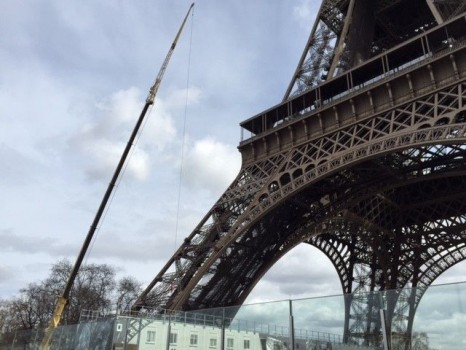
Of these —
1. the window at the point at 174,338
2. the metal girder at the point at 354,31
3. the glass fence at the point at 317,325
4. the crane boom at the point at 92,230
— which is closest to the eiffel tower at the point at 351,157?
the metal girder at the point at 354,31

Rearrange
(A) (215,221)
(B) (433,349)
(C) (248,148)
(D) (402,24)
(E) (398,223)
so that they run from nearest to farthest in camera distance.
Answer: (B) (433,349), (A) (215,221), (C) (248,148), (D) (402,24), (E) (398,223)

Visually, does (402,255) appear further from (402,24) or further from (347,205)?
(402,24)

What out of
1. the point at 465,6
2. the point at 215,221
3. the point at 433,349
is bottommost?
the point at 433,349

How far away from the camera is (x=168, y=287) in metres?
23.7

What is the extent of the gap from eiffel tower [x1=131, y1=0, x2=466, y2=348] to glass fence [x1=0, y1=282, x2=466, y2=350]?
561 centimetres

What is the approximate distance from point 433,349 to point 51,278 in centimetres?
4660

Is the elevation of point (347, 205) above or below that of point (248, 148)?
below

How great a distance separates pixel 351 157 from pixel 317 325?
10.4m

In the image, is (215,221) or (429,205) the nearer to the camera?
(215,221)

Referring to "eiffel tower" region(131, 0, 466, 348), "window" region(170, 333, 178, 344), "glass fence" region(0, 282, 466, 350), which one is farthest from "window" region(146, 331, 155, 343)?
"eiffel tower" region(131, 0, 466, 348)

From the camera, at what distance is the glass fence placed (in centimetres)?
952

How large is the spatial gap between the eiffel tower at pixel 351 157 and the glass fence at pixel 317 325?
561 centimetres

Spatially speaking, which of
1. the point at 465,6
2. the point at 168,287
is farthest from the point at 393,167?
the point at 168,287

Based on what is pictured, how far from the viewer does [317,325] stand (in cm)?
1095
